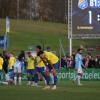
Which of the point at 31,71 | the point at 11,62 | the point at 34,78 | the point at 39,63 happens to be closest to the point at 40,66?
the point at 39,63

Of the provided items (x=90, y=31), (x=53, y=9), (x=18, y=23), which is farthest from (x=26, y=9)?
(x=90, y=31)

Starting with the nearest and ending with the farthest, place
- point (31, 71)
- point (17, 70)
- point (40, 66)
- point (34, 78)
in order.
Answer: point (40, 66) → point (34, 78) → point (31, 71) → point (17, 70)

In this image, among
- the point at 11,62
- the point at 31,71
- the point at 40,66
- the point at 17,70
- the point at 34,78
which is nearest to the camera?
the point at 40,66

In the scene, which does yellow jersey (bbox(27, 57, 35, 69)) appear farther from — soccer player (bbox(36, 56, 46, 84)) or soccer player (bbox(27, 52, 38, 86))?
soccer player (bbox(36, 56, 46, 84))

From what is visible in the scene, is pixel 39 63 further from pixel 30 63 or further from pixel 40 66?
pixel 30 63

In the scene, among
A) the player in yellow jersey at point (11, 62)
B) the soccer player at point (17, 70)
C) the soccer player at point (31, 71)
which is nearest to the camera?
the soccer player at point (31, 71)

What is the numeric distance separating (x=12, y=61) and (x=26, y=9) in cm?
8712

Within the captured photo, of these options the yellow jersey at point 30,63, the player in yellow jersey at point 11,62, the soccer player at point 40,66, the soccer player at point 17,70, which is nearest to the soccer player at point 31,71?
the yellow jersey at point 30,63

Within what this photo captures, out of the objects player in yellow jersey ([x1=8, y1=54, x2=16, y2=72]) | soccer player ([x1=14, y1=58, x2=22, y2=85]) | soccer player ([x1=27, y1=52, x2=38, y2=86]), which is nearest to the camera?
soccer player ([x1=27, y1=52, x2=38, y2=86])

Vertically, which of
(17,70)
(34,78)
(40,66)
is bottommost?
(34,78)

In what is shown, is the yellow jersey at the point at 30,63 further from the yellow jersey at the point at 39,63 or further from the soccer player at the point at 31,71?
the yellow jersey at the point at 39,63

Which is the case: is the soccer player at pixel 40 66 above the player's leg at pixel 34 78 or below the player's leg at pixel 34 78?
above

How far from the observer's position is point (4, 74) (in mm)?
35125

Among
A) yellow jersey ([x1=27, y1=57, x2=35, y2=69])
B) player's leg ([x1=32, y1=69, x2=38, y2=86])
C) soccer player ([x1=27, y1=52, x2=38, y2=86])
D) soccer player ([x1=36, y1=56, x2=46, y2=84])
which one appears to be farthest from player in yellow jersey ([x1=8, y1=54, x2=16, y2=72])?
soccer player ([x1=36, y1=56, x2=46, y2=84])
